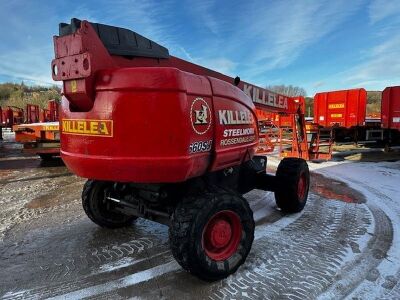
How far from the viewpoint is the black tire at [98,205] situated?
12.3 ft

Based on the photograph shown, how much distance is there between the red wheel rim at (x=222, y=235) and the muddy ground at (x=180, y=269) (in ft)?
0.74

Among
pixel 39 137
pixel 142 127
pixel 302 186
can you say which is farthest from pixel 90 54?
pixel 39 137

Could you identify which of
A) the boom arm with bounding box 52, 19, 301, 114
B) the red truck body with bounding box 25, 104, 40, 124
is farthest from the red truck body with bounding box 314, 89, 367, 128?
the red truck body with bounding box 25, 104, 40, 124

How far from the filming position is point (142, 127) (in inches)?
96.9

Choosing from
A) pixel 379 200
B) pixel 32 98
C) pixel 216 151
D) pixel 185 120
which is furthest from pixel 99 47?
pixel 32 98

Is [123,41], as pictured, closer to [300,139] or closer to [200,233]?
[200,233]

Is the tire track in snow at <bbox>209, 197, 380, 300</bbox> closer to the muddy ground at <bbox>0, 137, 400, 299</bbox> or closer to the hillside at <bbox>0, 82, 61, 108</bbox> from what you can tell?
the muddy ground at <bbox>0, 137, 400, 299</bbox>

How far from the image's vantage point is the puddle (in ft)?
17.7

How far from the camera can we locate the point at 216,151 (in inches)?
113

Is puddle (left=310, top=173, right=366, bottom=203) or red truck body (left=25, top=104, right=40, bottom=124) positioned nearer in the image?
puddle (left=310, top=173, right=366, bottom=203)

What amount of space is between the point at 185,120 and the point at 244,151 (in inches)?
43.0

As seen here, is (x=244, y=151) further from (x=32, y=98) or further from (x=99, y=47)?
(x=32, y=98)

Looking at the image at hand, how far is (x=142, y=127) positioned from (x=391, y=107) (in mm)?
10324

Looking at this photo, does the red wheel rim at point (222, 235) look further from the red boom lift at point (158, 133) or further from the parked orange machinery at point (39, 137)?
the parked orange machinery at point (39, 137)
